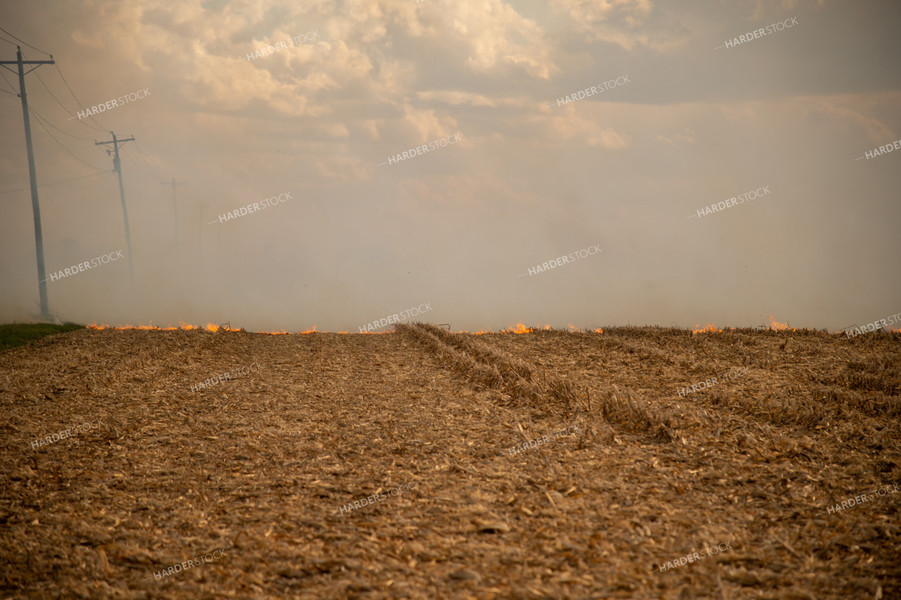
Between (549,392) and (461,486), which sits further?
(549,392)

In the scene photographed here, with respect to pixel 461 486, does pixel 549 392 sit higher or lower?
higher

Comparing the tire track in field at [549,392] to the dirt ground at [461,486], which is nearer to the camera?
the dirt ground at [461,486]

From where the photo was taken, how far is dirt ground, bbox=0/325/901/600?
5.82 meters

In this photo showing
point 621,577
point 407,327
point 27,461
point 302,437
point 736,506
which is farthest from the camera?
point 407,327

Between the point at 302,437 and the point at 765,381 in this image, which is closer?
the point at 302,437

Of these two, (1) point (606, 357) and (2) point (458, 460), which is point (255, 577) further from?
(1) point (606, 357)

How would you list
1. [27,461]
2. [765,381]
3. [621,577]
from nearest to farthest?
1. [621,577]
2. [27,461]
3. [765,381]

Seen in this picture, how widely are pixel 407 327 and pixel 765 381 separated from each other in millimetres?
22368

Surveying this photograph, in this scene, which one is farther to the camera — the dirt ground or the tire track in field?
the tire track in field

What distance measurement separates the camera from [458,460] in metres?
8.99

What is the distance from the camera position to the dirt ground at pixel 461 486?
5816mm

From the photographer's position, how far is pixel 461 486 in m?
7.86

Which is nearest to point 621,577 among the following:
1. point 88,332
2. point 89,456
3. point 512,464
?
point 512,464

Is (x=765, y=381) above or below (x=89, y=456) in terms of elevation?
below
